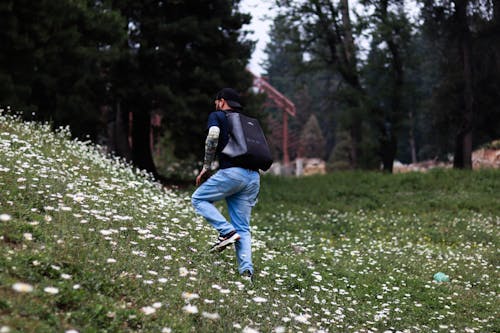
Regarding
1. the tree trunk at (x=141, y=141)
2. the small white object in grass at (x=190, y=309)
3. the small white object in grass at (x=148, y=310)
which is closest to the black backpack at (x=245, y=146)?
the small white object in grass at (x=190, y=309)

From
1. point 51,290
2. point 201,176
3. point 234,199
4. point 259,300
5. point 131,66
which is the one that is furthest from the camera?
point 131,66

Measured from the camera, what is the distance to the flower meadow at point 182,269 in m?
3.62

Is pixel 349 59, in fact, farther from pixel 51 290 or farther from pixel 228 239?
pixel 51 290

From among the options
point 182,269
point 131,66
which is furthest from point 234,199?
point 131,66

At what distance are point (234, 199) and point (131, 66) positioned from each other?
14.0 meters

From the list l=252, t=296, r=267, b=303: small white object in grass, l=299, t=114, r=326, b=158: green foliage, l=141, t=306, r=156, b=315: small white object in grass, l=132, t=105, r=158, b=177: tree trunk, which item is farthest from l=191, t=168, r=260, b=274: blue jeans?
l=299, t=114, r=326, b=158: green foliage

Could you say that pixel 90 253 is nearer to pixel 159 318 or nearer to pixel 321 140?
pixel 159 318

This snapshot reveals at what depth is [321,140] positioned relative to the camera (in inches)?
2381

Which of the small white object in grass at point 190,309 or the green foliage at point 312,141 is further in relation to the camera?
the green foliage at point 312,141

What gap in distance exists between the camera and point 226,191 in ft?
17.6

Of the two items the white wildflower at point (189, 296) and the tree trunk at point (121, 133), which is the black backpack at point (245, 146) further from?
the tree trunk at point (121, 133)

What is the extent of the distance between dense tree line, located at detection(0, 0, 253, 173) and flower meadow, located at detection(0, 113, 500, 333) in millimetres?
3158

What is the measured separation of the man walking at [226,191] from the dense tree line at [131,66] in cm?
883

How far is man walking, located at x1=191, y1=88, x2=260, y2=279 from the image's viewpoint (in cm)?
533
